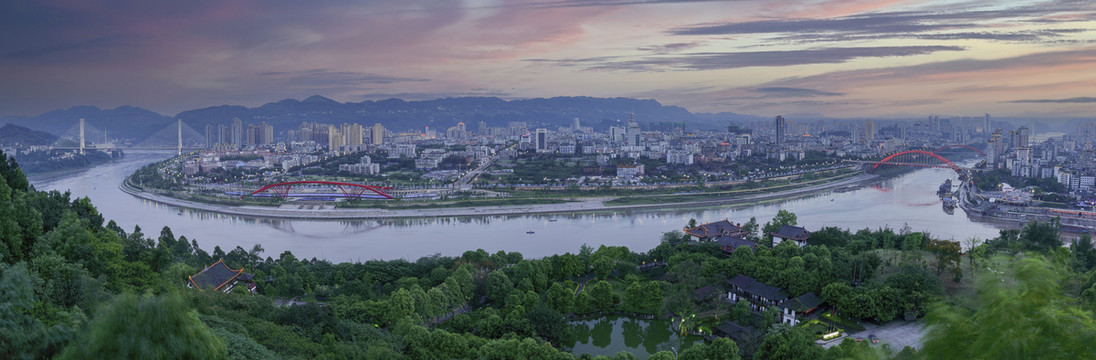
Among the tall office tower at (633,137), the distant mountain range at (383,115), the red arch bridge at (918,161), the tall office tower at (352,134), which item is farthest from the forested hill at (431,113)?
the red arch bridge at (918,161)

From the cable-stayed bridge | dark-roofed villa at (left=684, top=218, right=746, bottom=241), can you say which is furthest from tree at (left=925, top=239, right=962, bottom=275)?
the cable-stayed bridge

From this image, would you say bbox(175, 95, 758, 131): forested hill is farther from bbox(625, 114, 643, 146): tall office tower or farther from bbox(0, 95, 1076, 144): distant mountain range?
bbox(625, 114, 643, 146): tall office tower

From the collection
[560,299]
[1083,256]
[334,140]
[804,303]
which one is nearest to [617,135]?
[334,140]

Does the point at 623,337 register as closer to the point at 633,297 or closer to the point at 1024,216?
the point at 633,297

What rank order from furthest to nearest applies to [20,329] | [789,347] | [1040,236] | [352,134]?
[352,134] < [1040,236] < [789,347] < [20,329]

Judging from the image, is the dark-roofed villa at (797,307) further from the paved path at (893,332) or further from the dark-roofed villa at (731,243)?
the dark-roofed villa at (731,243)

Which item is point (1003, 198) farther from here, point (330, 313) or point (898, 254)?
point (330, 313)
